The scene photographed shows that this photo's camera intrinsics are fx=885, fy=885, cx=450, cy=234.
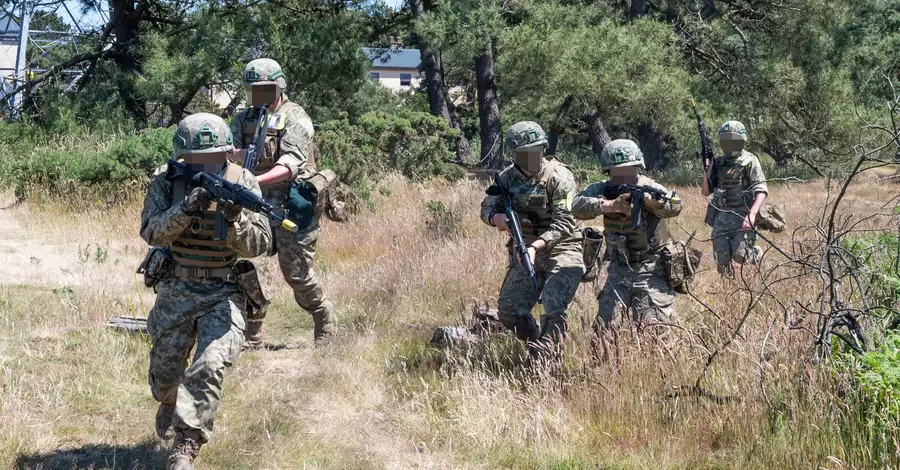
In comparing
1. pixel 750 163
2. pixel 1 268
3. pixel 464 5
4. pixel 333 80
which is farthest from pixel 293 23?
pixel 750 163

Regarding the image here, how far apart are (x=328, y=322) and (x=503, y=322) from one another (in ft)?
5.06

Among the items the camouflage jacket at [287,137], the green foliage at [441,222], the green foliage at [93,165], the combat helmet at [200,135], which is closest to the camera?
the combat helmet at [200,135]

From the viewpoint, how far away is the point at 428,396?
205 inches

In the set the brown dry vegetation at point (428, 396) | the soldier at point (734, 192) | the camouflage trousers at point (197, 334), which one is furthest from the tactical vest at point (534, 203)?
A: the soldier at point (734, 192)

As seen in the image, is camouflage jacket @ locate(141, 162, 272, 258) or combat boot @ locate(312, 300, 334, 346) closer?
camouflage jacket @ locate(141, 162, 272, 258)

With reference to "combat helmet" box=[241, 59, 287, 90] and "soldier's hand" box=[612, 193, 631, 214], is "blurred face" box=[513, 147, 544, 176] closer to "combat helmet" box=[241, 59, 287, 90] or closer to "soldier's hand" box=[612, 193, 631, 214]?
"soldier's hand" box=[612, 193, 631, 214]

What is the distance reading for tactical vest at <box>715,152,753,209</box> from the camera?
8203mm

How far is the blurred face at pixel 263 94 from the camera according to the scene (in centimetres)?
611

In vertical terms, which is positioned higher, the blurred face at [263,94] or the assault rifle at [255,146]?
the blurred face at [263,94]

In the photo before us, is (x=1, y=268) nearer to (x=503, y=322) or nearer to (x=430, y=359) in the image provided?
(x=430, y=359)

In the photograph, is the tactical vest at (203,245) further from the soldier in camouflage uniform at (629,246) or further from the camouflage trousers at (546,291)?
the soldier in camouflage uniform at (629,246)

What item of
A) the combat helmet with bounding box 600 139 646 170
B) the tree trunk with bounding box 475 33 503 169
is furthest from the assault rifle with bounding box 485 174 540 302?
the tree trunk with bounding box 475 33 503 169

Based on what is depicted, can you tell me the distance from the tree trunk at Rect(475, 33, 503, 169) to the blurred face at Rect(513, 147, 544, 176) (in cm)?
1130

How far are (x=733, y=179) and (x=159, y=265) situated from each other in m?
5.76
